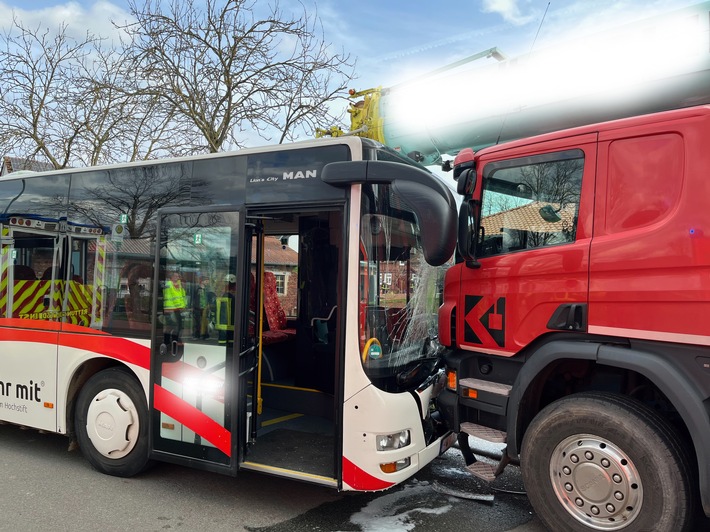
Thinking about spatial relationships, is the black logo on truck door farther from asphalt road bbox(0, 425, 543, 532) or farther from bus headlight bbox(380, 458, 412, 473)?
asphalt road bbox(0, 425, 543, 532)

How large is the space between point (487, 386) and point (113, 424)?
331cm

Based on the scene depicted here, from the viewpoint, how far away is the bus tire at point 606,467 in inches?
119

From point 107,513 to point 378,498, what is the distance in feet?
Result: 7.11

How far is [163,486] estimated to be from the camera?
4.66 metres

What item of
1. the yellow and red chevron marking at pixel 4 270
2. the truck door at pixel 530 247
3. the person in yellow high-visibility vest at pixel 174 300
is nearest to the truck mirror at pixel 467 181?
the truck door at pixel 530 247

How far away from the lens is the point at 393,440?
3.74 m

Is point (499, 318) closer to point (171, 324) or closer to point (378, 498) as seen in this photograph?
point (378, 498)

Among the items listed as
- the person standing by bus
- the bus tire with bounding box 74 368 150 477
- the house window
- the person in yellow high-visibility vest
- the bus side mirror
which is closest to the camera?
the bus side mirror

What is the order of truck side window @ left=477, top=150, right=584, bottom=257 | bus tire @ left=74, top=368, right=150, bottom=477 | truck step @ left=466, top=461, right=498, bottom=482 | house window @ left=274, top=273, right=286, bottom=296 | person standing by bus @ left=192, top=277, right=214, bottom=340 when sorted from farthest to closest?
house window @ left=274, top=273, right=286, bottom=296, bus tire @ left=74, top=368, right=150, bottom=477, person standing by bus @ left=192, top=277, right=214, bottom=340, truck step @ left=466, top=461, right=498, bottom=482, truck side window @ left=477, top=150, right=584, bottom=257

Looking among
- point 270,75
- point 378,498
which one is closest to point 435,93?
point 378,498

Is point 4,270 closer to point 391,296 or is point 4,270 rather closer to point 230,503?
point 230,503

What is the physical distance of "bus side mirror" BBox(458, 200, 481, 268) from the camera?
4.07 metres

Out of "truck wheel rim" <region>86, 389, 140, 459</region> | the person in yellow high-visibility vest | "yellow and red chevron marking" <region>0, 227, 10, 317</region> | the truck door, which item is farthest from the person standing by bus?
"yellow and red chevron marking" <region>0, 227, 10, 317</region>

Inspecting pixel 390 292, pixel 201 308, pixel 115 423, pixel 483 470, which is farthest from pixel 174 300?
pixel 483 470
